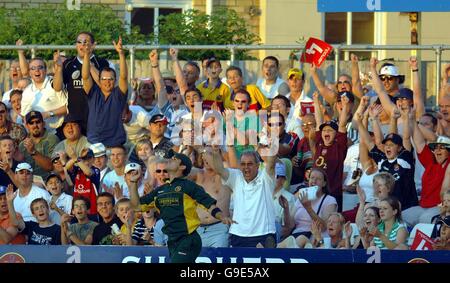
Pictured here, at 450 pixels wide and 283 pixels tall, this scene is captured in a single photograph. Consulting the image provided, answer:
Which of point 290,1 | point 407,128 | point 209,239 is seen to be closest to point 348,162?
point 407,128

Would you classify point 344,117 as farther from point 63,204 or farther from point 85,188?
point 63,204

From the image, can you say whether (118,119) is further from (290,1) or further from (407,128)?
(290,1)

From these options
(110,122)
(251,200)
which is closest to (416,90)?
(251,200)

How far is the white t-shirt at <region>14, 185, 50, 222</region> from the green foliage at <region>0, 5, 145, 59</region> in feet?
10.5

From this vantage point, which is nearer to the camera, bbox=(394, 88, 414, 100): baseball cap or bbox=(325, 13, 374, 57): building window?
bbox=(394, 88, 414, 100): baseball cap

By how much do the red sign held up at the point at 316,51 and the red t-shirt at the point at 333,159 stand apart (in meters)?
1.38

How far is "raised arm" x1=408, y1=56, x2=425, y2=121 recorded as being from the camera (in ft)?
57.1

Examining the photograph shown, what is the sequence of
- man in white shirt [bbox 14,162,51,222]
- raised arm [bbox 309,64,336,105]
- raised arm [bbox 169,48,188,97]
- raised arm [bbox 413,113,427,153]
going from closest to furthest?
raised arm [bbox 413,113,427,153] < man in white shirt [bbox 14,162,51,222] < raised arm [bbox 309,64,336,105] < raised arm [bbox 169,48,188,97]

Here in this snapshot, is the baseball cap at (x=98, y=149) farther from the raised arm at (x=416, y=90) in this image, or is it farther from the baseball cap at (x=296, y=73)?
the raised arm at (x=416, y=90)

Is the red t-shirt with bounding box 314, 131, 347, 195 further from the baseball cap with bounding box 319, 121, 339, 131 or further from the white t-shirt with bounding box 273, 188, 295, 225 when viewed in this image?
the white t-shirt with bounding box 273, 188, 295, 225

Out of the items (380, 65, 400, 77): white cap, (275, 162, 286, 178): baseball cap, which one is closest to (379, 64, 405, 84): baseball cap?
(380, 65, 400, 77): white cap

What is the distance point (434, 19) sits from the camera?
24016 millimetres
